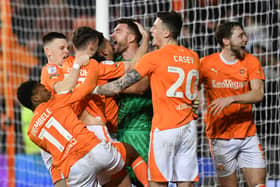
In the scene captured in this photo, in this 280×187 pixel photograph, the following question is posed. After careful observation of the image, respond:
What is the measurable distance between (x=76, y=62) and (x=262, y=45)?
359cm

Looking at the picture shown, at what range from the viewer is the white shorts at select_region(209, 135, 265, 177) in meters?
5.77

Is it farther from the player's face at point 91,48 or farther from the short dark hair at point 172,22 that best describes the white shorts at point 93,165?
the short dark hair at point 172,22

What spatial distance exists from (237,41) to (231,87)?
0.48m

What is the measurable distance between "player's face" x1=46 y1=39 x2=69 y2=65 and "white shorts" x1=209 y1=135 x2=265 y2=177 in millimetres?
1778


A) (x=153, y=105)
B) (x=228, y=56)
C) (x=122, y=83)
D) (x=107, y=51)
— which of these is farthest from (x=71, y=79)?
(x=228, y=56)

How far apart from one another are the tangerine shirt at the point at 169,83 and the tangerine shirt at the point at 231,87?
759 mm

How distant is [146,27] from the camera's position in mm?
8227

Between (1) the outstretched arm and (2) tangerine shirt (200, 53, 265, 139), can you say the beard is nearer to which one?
(2) tangerine shirt (200, 53, 265, 139)

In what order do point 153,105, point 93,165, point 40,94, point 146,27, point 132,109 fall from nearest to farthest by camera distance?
point 93,165 → point 40,94 → point 153,105 → point 132,109 → point 146,27

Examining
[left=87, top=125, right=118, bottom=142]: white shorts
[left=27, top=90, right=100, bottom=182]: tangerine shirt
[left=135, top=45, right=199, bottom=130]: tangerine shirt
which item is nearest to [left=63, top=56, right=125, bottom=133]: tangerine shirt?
[left=87, top=125, right=118, bottom=142]: white shorts

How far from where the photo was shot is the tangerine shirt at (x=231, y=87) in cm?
577

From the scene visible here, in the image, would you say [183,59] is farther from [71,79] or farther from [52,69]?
[52,69]

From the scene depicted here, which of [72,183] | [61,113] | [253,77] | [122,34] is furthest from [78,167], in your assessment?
[253,77]

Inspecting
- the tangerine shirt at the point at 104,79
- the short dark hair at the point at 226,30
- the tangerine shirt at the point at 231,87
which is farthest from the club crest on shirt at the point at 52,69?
the short dark hair at the point at 226,30
